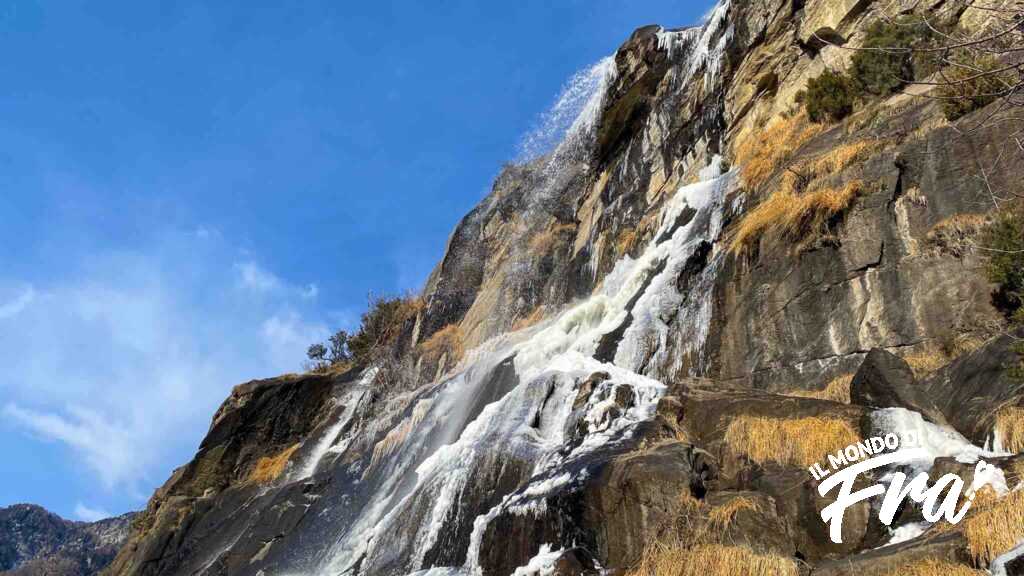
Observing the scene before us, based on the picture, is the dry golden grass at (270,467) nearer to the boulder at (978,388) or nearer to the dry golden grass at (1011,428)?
the boulder at (978,388)

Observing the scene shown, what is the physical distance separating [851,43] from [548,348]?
31.1 ft

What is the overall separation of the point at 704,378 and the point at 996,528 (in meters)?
5.80

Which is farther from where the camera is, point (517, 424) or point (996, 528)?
point (517, 424)

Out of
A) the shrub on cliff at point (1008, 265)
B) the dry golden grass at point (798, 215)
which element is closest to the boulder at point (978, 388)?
the shrub on cliff at point (1008, 265)

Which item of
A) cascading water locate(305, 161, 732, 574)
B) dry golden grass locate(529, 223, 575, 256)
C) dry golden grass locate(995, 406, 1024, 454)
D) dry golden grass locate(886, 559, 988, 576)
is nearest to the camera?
dry golden grass locate(886, 559, 988, 576)

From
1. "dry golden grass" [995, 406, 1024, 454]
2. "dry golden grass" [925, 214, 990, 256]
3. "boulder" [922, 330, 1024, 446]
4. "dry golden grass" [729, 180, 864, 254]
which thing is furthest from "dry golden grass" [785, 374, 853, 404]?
"dry golden grass" [995, 406, 1024, 454]

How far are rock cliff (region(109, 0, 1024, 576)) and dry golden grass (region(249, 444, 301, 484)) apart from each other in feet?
1.60

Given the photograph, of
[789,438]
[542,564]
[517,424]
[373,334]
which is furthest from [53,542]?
[789,438]

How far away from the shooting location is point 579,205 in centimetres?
3120

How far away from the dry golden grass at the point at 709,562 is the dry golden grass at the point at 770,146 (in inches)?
383

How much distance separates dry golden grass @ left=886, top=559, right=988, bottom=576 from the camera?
594 centimetres

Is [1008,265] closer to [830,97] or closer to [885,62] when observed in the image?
[885,62]

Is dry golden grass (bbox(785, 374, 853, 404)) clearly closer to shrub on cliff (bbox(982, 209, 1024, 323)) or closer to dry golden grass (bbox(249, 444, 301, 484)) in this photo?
shrub on cliff (bbox(982, 209, 1024, 323))

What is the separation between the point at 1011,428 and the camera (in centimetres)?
753
